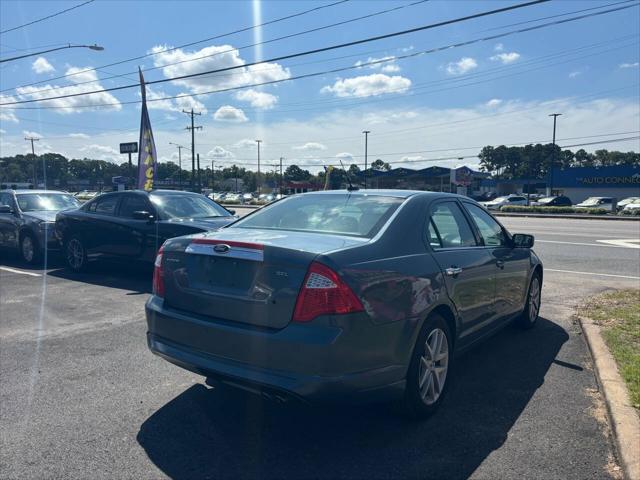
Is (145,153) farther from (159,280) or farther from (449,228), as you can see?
(449,228)

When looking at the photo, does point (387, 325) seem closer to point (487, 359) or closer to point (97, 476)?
point (97, 476)

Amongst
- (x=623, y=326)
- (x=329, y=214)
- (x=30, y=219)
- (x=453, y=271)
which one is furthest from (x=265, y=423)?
(x=30, y=219)

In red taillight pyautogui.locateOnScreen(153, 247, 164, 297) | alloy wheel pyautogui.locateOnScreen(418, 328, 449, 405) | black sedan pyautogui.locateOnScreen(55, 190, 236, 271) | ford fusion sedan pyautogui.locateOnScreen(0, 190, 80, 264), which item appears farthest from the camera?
ford fusion sedan pyautogui.locateOnScreen(0, 190, 80, 264)

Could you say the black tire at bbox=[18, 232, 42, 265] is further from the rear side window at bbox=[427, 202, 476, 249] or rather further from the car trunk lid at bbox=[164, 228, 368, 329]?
the rear side window at bbox=[427, 202, 476, 249]

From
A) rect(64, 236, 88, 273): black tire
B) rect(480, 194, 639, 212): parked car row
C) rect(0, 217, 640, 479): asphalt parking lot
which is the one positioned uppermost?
rect(64, 236, 88, 273): black tire

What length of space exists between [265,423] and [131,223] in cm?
611

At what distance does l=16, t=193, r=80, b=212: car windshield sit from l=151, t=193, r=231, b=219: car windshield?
13.1 feet

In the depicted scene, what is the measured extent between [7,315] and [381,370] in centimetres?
546

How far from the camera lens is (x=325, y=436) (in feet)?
11.0

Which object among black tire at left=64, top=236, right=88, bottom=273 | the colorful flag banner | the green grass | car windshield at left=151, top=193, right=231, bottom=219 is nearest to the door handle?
the green grass

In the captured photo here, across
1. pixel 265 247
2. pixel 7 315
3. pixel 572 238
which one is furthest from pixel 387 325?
pixel 572 238

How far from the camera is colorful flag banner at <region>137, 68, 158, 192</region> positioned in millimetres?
24000

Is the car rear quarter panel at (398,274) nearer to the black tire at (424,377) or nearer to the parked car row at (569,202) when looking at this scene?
the black tire at (424,377)

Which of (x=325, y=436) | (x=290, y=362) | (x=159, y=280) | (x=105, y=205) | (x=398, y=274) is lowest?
(x=325, y=436)
